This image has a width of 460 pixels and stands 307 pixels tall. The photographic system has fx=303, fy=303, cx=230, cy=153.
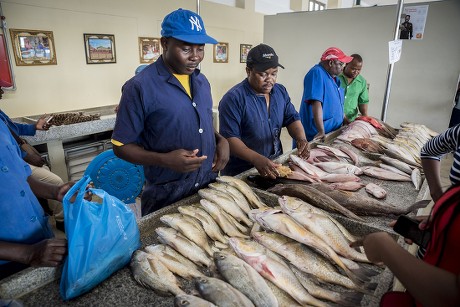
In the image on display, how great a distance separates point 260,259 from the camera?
1418 mm

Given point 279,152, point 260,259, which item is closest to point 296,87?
point 279,152

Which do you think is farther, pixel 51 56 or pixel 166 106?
pixel 51 56

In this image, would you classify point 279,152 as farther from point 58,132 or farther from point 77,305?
point 58,132

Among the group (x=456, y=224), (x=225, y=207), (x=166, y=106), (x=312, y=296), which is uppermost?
(x=166, y=106)

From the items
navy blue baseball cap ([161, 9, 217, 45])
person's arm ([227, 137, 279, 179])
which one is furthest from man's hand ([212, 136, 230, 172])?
navy blue baseball cap ([161, 9, 217, 45])

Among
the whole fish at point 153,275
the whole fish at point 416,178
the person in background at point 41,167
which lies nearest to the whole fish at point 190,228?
the whole fish at point 153,275

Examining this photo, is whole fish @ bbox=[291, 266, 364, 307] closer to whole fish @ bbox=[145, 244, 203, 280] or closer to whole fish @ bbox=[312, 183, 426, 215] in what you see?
whole fish @ bbox=[145, 244, 203, 280]

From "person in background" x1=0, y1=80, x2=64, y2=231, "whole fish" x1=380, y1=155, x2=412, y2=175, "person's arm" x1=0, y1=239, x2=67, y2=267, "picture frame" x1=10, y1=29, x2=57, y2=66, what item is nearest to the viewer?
"person's arm" x1=0, y1=239, x2=67, y2=267

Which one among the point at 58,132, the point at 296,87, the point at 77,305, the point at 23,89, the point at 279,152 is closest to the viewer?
the point at 77,305

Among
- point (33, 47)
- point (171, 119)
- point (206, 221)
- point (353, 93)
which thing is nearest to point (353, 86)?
point (353, 93)

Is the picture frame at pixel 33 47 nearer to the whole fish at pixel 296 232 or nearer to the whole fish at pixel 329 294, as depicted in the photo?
the whole fish at pixel 296 232

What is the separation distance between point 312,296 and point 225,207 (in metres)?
0.73

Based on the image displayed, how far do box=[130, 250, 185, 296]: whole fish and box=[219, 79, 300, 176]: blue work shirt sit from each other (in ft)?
4.98

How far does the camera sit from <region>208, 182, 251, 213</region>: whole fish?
1.93m
